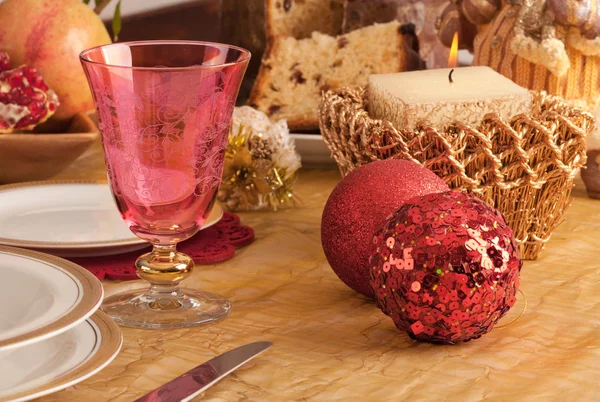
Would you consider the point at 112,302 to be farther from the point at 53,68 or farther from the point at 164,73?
the point at 53,68

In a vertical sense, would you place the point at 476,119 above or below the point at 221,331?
above

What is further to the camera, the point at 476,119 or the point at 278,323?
the point at 476,119

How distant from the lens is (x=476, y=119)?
0.93 m

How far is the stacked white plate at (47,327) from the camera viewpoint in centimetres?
58

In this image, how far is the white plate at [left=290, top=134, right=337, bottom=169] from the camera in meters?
1.29

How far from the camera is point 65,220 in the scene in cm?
98

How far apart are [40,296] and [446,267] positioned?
325 mm

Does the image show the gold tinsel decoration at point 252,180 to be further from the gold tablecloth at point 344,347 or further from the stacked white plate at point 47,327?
the stacked white plate at point 47,327

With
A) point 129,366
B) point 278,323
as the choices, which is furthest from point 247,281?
point 129,366

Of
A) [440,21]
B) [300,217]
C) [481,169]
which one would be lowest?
[300,217]

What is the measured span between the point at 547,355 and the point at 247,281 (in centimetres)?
32

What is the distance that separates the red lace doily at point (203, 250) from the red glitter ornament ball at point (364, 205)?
0.17m

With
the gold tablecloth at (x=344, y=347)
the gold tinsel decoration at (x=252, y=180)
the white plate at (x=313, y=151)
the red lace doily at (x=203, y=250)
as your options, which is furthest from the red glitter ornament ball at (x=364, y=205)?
the white plate at (x=313, y=151)

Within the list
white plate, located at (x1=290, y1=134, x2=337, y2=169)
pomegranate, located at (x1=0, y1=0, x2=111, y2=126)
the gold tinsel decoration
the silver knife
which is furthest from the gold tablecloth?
pomegranate, located at (x1=0, y1=0, x2=111, y2=126)
